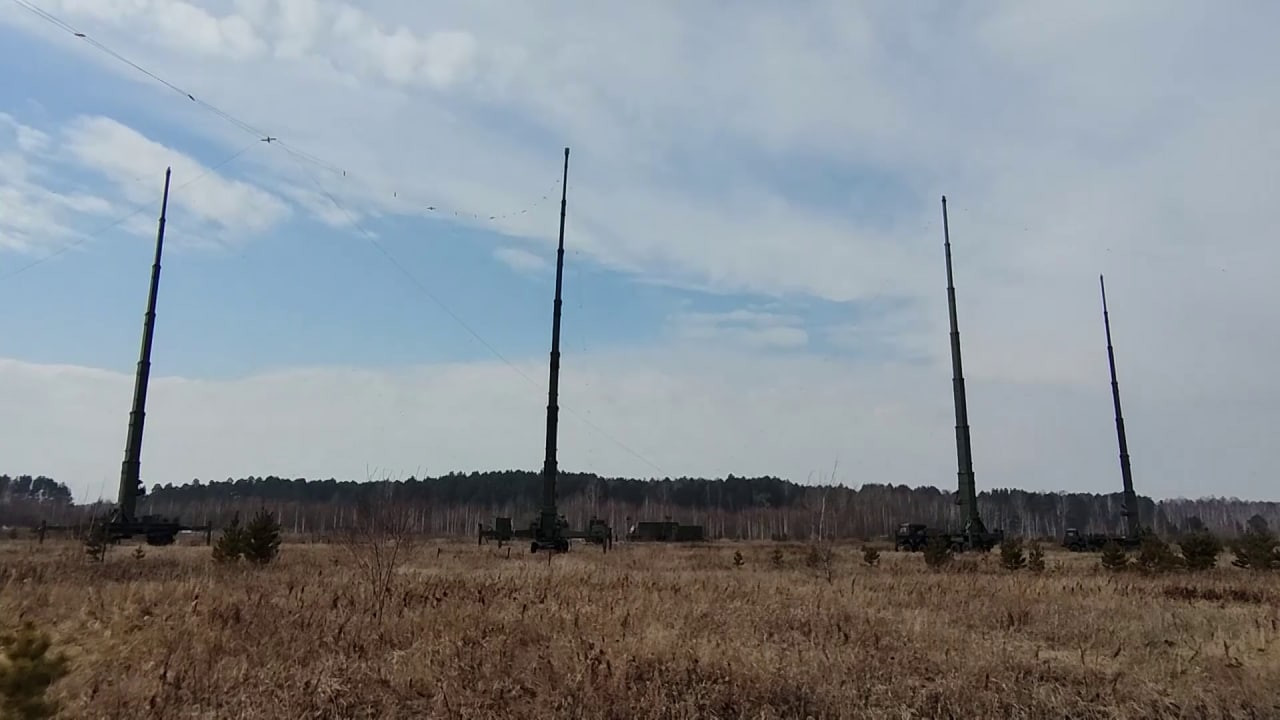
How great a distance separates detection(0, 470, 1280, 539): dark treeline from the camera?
4136 inches

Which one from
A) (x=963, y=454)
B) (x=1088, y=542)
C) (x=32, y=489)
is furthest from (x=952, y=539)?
(x=32, y=489)

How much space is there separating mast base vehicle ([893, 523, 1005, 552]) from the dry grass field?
1845 centimetres

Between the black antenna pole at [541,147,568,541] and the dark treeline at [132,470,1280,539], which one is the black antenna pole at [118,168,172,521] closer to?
the black antenna pole at [541,147,568,541]

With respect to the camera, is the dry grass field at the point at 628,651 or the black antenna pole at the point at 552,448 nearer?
the dry grass field at the point at 628,651

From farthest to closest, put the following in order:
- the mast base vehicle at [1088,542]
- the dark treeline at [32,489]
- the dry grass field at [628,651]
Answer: the dark treeline at [32,489], the mast base vehicle at [1088,542], the dry grass field at [628,651]

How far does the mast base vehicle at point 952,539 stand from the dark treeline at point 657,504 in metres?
52.8

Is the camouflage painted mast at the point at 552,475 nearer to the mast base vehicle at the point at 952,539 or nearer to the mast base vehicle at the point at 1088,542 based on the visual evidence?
the mast base vehicle at the point at 952,539

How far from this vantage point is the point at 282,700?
6152mm

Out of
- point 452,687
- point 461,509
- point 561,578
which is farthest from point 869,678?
point 461,509

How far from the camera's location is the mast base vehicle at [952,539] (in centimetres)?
3169

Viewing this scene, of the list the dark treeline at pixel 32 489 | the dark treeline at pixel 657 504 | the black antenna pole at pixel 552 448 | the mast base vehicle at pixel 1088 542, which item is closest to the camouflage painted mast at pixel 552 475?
the black antenna pole at pixel 552 448

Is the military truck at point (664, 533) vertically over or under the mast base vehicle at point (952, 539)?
under

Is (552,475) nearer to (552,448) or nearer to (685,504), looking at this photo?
(552,448)

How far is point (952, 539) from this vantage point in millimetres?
33125
